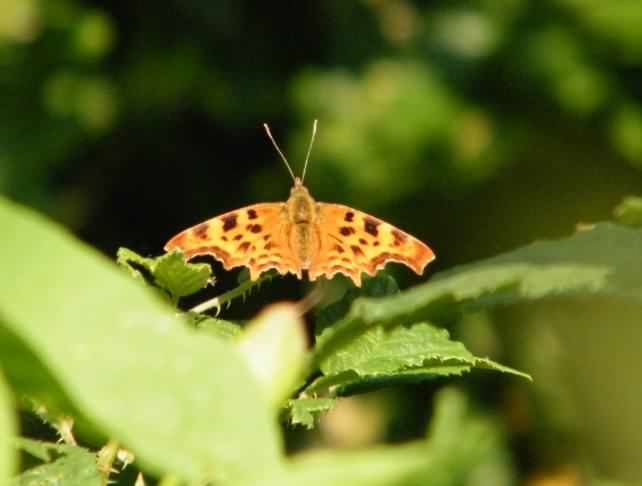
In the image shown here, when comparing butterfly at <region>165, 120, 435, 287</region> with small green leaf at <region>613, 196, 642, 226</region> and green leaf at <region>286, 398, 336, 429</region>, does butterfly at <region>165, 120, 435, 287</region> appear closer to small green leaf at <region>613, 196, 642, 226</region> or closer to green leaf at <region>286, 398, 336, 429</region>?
green leaf at <region>286, 398, 336, 429</region>

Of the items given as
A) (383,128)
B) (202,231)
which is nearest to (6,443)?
(202,231)

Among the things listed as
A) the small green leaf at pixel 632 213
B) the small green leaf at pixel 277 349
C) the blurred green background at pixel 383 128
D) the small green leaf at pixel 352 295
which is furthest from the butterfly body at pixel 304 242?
the blurred green background at pixel 383 128

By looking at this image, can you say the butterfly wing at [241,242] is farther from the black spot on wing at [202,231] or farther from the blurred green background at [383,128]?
the blurred green background at [383,128]

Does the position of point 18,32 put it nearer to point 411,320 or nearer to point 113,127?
point 113,127

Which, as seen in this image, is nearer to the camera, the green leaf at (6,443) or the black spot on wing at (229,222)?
the green leaf at (6,443)

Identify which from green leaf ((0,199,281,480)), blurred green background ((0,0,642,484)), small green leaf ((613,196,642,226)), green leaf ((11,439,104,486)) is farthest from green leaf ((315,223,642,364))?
blurred green background ((0,0,642,484))

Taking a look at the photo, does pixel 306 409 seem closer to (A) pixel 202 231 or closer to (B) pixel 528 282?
(B) pixel 528 282
